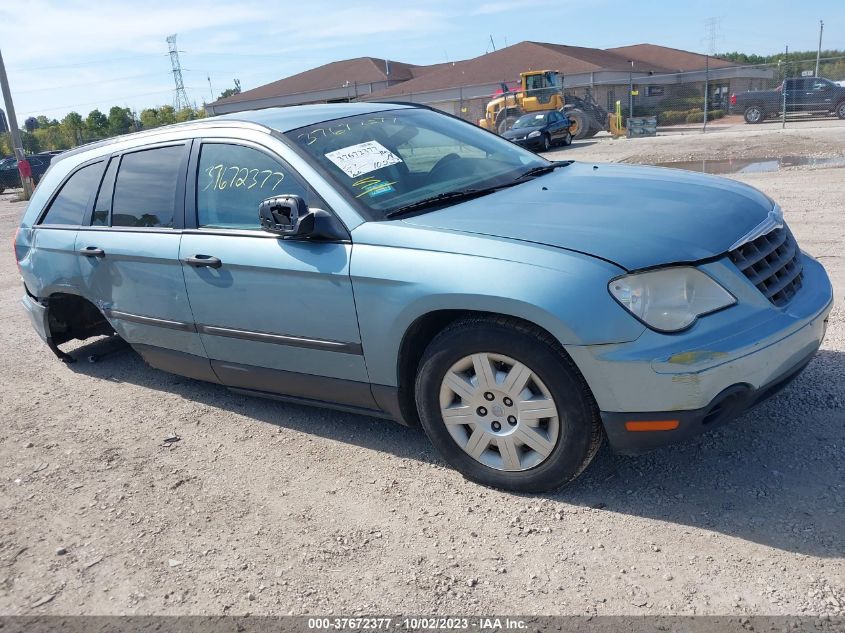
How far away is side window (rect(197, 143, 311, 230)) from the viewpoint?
3754 millimetres

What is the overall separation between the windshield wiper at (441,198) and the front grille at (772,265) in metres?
1.27

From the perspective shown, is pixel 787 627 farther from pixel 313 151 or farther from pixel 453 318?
pixel 313 151

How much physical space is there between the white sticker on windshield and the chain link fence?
1913cm

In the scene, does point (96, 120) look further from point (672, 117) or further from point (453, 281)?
point (453, 281)

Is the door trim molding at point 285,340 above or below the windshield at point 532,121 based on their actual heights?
above

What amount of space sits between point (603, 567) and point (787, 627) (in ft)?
2.09

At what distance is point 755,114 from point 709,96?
921 cm

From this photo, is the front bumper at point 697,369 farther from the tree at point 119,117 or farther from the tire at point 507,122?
the tree at point 119,117

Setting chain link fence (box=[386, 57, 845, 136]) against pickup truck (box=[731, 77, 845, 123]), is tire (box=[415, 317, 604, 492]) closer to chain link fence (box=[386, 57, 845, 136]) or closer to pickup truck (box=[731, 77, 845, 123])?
chain link fence (box=[386, 57, 845, 136])

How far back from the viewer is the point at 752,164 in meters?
15.3

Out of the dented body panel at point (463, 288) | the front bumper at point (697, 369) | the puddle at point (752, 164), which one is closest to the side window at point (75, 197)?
the dented body panel at point (463, 288)

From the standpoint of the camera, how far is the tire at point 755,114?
3091 cm

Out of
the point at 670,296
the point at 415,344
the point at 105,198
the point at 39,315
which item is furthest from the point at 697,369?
the point at 39,315

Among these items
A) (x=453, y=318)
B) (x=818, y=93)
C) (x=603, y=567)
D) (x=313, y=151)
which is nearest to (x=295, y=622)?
(x=603, y=567)
